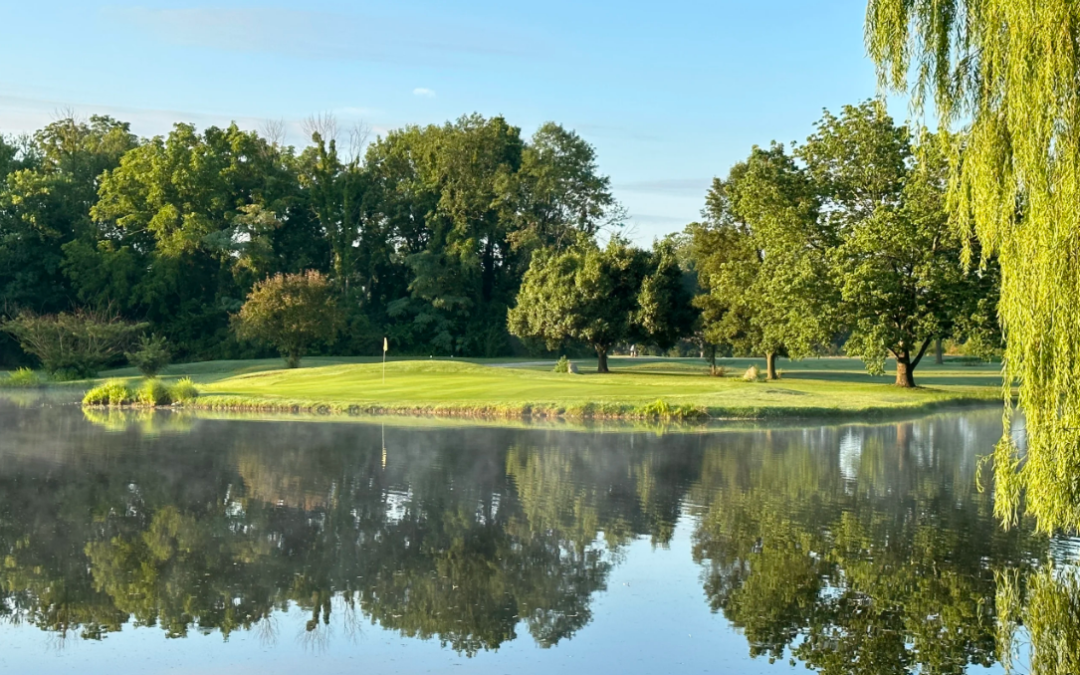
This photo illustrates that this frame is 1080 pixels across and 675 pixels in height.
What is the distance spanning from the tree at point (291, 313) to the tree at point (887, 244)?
2461 centimetres

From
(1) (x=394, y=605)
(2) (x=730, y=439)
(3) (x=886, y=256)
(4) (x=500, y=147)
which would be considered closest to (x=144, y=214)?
(4) (x=500, y=147)

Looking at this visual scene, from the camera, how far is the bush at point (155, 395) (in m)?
40.8

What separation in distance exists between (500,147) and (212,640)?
227 ft

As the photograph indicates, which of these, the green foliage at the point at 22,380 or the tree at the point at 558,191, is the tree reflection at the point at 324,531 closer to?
the green foliage at the point at 22,380

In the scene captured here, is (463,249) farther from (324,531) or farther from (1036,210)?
(1036,210)

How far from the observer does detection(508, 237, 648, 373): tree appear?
57.4m

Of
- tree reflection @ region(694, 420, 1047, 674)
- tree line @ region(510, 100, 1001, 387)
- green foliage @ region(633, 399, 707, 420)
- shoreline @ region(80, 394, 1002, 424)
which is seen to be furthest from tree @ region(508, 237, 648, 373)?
tree reflection @ region(694, 420, 1047, 674)

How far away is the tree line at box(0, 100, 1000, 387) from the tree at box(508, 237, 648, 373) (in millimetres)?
117

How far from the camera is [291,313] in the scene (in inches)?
2196

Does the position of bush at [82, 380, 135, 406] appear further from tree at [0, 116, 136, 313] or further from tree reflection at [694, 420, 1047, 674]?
tree at [0, 116, 136, 313]

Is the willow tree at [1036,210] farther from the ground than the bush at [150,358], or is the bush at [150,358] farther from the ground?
the willow tree at [1036,210]

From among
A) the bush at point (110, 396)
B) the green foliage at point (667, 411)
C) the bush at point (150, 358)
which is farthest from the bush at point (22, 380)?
the green foliage at point (667, 411)

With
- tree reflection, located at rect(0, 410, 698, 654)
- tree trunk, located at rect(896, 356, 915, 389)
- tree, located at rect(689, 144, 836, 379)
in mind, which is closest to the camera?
tree reflection, located at rect(0, 410, 698, 654)

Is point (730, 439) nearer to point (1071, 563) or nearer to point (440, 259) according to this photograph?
point (1071, 563)
